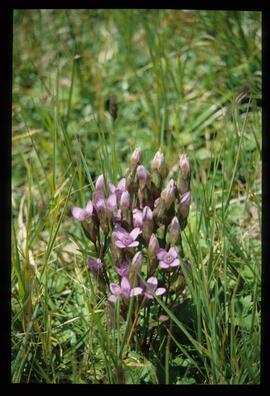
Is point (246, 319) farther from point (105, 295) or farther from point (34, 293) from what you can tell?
point (34, 293)

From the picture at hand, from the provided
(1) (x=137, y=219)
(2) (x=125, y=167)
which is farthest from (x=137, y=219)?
(2) (x=125, y=167)

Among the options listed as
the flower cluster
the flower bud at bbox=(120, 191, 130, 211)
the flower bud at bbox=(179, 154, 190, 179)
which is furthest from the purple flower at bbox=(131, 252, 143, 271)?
the flower bud at bbox=(179, 154, 190, 179)

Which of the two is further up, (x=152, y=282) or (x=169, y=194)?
(x=169, y=194)

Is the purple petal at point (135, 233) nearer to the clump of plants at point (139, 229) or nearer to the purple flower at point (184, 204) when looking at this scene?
the clump of plants at point (139, 229)

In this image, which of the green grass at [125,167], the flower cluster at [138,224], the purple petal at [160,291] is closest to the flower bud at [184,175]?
the flower cluster at [138,224]

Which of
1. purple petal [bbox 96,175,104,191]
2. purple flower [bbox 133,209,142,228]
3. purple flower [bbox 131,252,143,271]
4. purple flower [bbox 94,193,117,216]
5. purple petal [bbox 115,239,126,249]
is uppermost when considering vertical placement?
purple petal [bbox 96,175,104,191]

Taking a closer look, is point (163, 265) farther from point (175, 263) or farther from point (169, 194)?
point (169, 194)

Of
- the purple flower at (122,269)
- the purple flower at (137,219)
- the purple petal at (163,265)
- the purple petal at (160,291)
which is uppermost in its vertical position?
the purple flower at (137,219)

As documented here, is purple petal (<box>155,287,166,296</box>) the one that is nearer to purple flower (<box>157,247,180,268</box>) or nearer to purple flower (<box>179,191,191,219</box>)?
purple flower (<box>157,247,180,268</box>)
